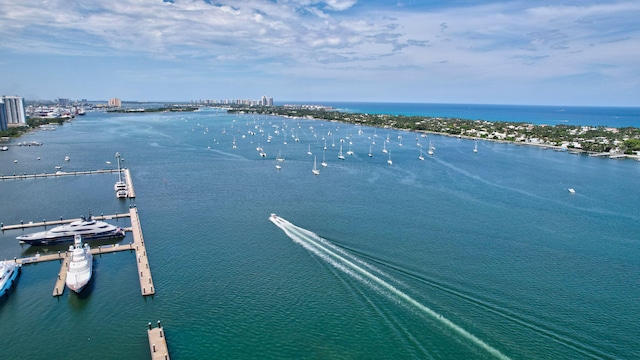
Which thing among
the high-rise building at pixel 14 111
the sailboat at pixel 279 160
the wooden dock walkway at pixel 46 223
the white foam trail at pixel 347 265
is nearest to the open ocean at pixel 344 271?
the white foam trail at pixel 347 265

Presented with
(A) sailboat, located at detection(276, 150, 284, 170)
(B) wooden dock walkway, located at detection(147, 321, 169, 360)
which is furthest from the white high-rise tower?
(B) wooden dock walkway, located at detection(147, 321, 169, 360)

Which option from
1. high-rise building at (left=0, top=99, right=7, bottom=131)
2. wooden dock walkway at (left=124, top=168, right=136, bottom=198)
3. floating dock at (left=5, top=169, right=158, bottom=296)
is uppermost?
high-rise building at (left=0, top=99, right=7, bottom=131)

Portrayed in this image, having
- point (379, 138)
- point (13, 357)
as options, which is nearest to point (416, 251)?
point (13, 357)

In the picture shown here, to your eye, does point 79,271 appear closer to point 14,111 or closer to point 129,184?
point 129,184

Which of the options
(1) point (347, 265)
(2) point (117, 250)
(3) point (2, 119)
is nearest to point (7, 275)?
(2) point (117, 250)

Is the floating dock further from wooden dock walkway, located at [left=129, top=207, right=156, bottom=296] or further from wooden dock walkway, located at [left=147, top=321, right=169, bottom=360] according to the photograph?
wooden dock walkway, located at [left=147, top=321, right=169, bottom=360]
